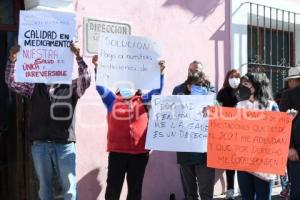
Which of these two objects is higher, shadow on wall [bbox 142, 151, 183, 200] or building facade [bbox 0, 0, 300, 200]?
building facade [bbox 0, 0, 300, 200]

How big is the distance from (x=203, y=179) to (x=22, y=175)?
1929 millimetres

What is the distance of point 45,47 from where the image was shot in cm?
493

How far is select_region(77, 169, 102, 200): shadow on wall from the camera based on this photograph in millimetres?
6168

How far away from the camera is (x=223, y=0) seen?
7.77 meters

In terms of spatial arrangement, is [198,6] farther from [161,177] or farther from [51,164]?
[51,164]

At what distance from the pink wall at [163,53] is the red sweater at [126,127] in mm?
730

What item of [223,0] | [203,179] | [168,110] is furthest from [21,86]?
[223,0]

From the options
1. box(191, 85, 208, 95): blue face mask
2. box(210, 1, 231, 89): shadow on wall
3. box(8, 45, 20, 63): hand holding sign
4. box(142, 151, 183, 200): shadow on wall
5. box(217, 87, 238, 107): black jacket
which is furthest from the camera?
→ box(210, 1, 231, 89): shadow on wall

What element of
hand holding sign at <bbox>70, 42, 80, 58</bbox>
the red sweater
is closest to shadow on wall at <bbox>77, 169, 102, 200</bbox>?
the red sweater

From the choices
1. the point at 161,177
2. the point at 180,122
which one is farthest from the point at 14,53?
the point at 161,177

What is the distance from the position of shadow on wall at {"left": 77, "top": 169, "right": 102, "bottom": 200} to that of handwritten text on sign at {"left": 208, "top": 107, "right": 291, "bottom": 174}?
5.01 feet

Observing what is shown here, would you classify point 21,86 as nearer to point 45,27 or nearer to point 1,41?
point 45,27

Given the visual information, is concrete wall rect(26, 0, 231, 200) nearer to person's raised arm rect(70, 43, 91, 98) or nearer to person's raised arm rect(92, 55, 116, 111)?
person's raised arm rect(92, 55, 116, 111)

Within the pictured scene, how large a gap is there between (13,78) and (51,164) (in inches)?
32.7
